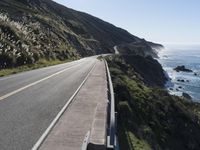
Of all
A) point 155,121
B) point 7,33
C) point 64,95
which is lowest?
point 155,121

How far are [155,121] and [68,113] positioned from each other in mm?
9142

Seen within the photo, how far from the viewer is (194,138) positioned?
74.2ft

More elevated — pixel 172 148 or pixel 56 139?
pixel 56 139

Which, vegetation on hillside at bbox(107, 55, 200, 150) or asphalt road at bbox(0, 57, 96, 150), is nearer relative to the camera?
asphalt road at bbox(0, 57, 96, 150)

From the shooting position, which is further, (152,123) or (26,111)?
(152,123)

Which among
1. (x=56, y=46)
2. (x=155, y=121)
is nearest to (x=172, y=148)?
(x=155, y=121)

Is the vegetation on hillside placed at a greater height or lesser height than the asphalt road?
lesser

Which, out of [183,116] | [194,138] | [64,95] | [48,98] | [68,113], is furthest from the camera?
[183,116]

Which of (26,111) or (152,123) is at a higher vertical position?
(26,111)

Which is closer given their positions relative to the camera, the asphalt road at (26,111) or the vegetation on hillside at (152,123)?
the asphalt road at (26,111)

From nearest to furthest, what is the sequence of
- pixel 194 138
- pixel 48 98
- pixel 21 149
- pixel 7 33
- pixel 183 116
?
pixel 21 149, pixel 48 98, pixel 194 138, pixel 183 116, pixel 7 33

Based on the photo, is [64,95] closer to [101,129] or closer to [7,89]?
[7,89]

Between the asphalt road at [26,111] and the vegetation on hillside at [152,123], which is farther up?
the asphalt road at [26,111]

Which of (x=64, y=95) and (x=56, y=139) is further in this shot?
(x=64, y=95)
